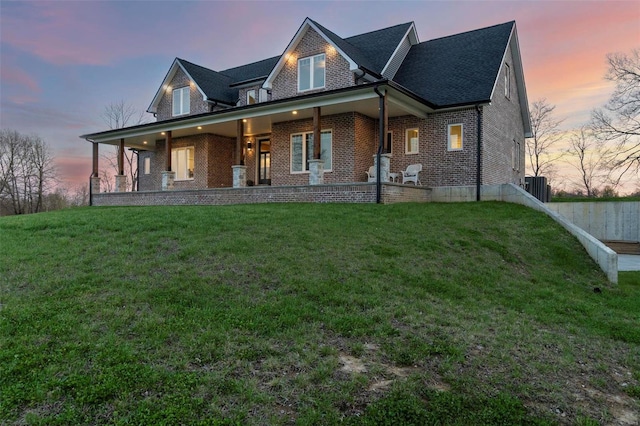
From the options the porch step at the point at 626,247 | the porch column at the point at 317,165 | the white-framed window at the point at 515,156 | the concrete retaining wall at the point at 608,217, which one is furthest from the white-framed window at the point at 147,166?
the porch step at the point at 626,247

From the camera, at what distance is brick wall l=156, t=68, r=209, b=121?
68.2 ft

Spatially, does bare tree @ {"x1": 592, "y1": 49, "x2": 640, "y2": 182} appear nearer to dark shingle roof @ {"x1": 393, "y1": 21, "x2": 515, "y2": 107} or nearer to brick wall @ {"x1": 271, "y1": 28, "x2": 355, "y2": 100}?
dark shingle roof @ {"x1": 393, "y1": 21, "x2": 515, "y2": 107}

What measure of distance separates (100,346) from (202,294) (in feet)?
5.00

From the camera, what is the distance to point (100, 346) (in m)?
3.87

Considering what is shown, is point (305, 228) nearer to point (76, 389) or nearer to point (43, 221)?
point (76, 389)

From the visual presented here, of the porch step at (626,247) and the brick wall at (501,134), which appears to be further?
the brick wall at (501,134)

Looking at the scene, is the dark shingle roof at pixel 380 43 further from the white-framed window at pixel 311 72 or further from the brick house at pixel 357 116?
the white-framed window at pixel 311 72

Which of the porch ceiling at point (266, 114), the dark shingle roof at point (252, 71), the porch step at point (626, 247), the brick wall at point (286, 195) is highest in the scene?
the dark shingle roof at point (252, 71)

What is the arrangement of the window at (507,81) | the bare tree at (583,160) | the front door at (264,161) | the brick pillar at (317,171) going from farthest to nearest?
the bare tree at (583,160), the front door at (264,161), the window at (507,81), the brick pillar at (317,171)

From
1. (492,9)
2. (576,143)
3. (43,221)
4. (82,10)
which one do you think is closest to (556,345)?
(43,221)

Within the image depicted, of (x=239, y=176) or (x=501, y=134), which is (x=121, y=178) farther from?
(x=501, y=134)

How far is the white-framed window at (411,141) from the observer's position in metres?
16.2

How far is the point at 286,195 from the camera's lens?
46.4 ft

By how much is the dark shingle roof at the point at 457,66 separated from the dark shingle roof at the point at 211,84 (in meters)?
8.95
